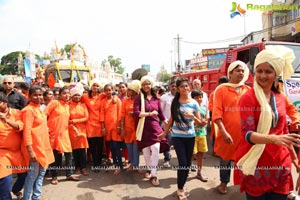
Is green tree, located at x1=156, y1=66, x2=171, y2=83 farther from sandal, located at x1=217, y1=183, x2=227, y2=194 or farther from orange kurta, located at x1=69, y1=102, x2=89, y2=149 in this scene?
sandal, located at x1=217, y1=183, x2=227, y2=194

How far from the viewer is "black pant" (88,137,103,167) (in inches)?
198

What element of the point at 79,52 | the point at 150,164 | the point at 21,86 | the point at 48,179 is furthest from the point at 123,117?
the point at 79,52

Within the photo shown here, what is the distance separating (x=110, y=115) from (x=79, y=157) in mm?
1004

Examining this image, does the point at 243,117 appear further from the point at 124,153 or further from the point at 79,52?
the point at 79,52

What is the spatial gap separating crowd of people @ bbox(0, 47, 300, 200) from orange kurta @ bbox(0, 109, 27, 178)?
0.01 meters

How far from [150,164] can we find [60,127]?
169 cm

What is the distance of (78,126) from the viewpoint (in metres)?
4.65

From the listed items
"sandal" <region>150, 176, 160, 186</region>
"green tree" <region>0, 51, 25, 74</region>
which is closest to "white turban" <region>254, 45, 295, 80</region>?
"sandal" <region>150, 176, 160, 186</region>

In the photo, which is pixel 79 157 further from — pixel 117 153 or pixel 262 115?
pixel 262 115

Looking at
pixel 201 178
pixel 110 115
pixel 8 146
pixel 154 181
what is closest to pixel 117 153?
pixel 110 115

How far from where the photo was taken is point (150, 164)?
435cm

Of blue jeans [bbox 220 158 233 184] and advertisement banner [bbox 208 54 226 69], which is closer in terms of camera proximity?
blue jeans [bbox 220 158 233 184]

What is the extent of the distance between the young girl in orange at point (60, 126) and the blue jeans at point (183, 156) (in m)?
1.99

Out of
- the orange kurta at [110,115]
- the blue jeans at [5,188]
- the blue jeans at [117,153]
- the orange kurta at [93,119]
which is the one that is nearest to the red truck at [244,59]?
the orange kurta at [110,115]
